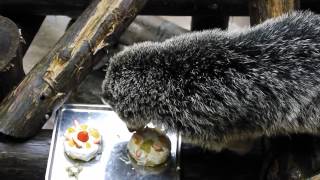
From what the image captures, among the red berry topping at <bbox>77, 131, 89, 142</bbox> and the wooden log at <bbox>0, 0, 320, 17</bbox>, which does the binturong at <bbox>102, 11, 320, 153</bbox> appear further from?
the wooden log at <bbox>0, 0, 320, 17</bbox>

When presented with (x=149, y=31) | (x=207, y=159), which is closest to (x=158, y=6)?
(x=149, y=31)

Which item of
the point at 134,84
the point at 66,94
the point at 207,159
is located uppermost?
the point at 134,84

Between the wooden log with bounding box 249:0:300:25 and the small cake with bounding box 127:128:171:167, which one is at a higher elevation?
the wooden log with bounding box 249:0:300:25

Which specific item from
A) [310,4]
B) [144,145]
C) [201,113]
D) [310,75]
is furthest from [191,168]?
[310,4]

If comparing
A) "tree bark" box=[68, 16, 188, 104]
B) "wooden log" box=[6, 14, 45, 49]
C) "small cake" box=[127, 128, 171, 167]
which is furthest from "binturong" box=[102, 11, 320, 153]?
"tree bark" box=[68, 16, 188, 104]

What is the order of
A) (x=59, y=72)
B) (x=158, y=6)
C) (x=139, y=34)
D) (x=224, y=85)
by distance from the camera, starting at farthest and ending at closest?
(x=139, y=34), (x=158, y=6), (x=59, y=72), (x=224, y=85)

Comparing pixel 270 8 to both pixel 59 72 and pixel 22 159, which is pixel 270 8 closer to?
pixel 59 72
